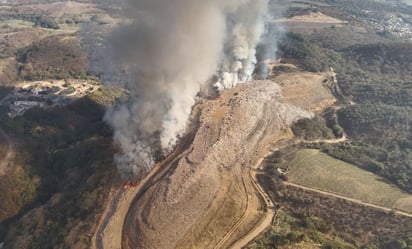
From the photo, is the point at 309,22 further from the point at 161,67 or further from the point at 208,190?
the point at 208,190

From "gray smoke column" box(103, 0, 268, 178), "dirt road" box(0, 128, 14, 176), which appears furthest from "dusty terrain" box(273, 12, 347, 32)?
"dirt road" box(0, 128, 14, 176)

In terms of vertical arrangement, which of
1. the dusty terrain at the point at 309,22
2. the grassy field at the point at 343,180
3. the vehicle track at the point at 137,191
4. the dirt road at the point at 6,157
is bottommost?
the dusty terrain at the point at 309,22

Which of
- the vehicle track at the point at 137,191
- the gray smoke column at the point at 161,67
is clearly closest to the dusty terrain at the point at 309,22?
the gray smoke column at the point at 161,67

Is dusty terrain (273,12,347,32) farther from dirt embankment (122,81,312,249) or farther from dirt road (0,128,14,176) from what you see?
dirt road (0,128,14,176)

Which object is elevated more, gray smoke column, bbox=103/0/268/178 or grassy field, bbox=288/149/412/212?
gray smoke column, bbox=103/0/268/178

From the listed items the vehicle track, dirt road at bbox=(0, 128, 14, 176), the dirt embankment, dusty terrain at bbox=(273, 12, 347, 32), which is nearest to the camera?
the dirt embankment

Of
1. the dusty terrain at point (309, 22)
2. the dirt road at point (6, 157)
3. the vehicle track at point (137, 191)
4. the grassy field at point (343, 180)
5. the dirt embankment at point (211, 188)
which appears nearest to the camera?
the dirt embankment at point (211, 188)

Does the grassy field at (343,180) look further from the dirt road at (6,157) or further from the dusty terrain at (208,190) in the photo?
the dirt road at (6,157)
